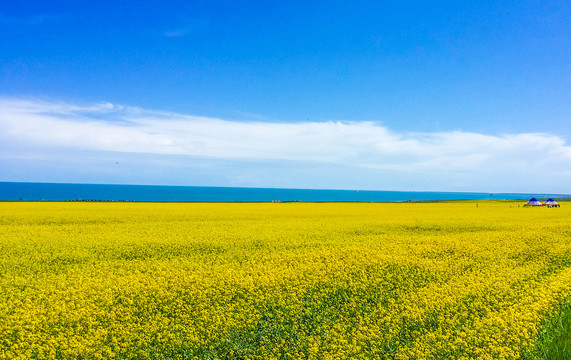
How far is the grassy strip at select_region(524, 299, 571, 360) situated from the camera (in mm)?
8133

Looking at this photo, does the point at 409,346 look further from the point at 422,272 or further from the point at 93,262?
the point at 93,262

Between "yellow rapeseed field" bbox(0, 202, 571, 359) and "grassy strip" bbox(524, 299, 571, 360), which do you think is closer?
"grassy strip" bbox(524, 299, 571, 360)

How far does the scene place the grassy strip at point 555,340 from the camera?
8.13 meters

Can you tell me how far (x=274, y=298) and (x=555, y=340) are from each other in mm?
6846

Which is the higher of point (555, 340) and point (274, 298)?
point (274, 298)

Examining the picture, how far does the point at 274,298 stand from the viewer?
11023 mm

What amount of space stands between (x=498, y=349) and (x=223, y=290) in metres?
7.21

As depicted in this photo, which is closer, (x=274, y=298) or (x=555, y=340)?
(x=555, y=340)

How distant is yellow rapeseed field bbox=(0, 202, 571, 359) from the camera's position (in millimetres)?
8359

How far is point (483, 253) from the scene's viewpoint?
58.0 ft

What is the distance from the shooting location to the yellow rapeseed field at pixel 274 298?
836 cm

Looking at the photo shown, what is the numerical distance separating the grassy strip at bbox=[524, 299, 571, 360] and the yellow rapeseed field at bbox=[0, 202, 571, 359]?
0.73ft

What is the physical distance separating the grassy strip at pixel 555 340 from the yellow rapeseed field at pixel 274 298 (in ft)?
0.73

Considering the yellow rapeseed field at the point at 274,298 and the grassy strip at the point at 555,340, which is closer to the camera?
the grassy strip at the point at 555,340
